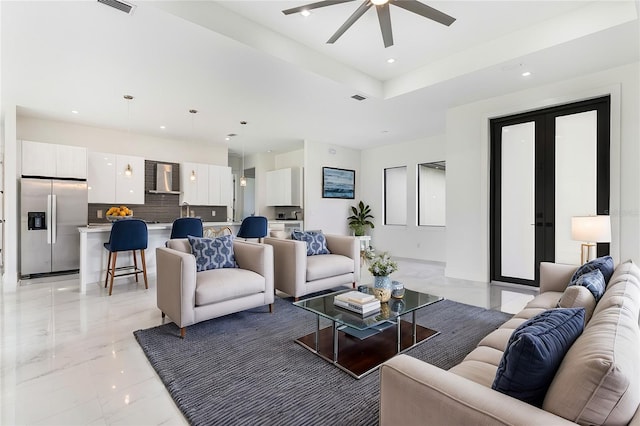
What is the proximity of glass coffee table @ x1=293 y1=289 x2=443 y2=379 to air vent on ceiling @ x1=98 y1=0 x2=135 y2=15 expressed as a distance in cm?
277

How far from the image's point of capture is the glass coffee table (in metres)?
2.22

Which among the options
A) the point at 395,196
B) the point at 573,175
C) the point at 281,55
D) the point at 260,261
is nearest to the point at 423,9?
the point at 281,55

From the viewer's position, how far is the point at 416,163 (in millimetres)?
7156

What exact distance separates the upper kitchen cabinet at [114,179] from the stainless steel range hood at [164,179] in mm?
335

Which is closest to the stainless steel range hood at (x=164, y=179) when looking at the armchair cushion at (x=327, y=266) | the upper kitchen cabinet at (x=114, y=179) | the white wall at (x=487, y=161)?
the upper kitchen cabinet at (x=114, y=179)

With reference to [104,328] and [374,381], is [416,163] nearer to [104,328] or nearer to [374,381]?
[374,381]

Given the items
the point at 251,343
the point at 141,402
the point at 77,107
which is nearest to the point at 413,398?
the point at 141,402

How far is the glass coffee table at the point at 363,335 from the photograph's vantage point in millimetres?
2221

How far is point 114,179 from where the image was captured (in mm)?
5926

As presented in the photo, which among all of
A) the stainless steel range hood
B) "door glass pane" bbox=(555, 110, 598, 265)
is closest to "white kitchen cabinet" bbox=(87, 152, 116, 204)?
the stainless steel range hood

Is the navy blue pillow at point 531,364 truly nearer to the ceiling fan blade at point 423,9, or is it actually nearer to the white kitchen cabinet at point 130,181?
the ceiling fan blade at point 423,9

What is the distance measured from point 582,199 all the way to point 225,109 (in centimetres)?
512

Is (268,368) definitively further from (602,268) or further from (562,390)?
(602,268)

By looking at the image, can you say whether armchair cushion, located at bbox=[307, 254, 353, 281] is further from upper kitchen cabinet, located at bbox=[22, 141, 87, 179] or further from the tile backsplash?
upper kitchen cabinet, located at bbox=[22, 141, 87, 179]
